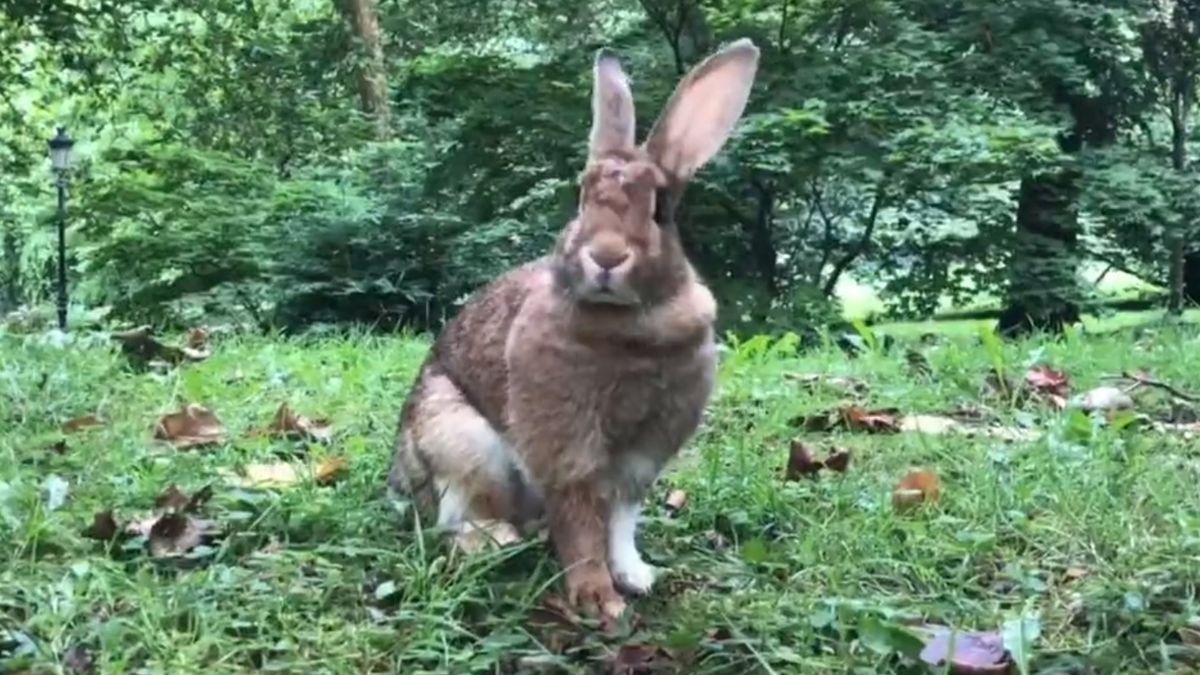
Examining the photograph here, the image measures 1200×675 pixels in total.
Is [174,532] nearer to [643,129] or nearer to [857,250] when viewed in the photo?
[643,129]

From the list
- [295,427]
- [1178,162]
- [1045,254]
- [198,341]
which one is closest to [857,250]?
[1045,254]

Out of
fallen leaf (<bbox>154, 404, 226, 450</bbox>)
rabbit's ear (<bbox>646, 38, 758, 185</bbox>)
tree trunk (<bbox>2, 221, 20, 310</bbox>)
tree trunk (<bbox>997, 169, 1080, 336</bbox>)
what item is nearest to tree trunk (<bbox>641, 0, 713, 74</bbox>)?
tree trunk (<bbox>997, 169, 1080, 336</bbox>)

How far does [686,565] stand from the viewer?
3000mm

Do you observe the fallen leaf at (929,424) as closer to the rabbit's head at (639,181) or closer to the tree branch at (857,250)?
the rabbit's head at (639,181)

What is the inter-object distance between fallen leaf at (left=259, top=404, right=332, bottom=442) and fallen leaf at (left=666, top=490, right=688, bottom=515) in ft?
3.51

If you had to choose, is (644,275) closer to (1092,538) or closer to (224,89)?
(1092,538)

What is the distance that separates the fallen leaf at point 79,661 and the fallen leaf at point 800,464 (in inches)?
66.7

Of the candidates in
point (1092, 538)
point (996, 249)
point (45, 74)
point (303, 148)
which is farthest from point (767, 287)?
point (1092, 538)

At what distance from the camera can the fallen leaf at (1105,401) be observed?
4.29 meters

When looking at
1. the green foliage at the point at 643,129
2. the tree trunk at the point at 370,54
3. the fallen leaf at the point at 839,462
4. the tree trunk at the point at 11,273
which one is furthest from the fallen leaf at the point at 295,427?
the tree trunk at the point at 11,273

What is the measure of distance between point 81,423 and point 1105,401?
2.85 metres

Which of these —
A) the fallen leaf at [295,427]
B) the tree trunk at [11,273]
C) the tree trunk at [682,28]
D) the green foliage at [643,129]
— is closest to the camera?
the fallen leaf at [295,427]

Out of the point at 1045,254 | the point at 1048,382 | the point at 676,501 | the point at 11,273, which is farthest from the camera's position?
the point at 11,273

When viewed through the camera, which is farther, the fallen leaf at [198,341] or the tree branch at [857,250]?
the tree branch at [857,250]
